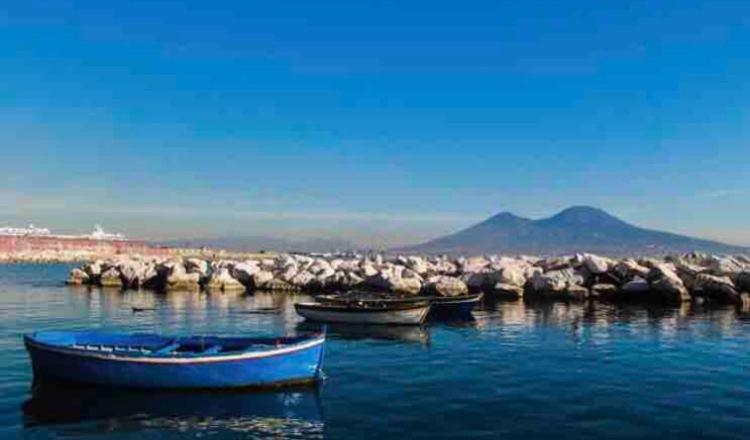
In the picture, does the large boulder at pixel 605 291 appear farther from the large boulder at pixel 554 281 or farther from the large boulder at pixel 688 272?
the large boulder at pixel 688 272

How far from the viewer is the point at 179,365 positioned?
70.1 ft

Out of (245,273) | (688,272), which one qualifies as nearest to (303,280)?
(245,273)

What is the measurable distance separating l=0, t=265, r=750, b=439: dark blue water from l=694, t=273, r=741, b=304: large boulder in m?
12.4

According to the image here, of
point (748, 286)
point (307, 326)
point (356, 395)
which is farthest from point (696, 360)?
point (748, 286)

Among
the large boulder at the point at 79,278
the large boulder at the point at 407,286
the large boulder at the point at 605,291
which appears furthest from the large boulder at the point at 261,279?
the large boulder at the point at 605,291

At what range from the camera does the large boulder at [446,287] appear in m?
54.5

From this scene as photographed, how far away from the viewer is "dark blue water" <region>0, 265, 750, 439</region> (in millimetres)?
18062

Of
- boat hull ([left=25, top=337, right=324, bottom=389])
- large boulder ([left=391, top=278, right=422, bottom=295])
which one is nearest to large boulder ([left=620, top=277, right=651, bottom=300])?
large boulder ([left=391, top=278, right=422, bottom=295])

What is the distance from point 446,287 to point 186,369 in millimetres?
35361

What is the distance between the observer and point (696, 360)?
2825 centimetres

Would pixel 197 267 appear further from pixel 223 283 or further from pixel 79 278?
pixel 79 278

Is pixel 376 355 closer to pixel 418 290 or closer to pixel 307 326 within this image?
pixel 307 326

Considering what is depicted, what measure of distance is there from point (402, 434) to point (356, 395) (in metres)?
4.37

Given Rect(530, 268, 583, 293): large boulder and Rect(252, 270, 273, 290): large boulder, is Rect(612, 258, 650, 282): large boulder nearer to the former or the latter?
Rect(530, 268, 583, 293): large boulder
